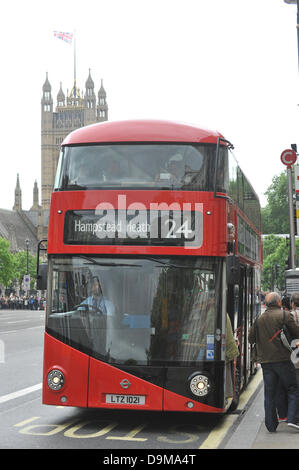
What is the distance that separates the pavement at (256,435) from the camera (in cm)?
780

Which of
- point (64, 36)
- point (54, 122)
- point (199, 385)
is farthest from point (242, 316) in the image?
point (54, 122)

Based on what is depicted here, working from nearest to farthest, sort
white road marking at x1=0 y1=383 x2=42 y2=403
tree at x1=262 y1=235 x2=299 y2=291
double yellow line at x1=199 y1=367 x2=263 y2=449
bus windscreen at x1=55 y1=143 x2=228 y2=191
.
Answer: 1. double yellow line at x1=199 y1=367 x2=263 y2=449
2. bus windscreen at x1=55 y1=143 x2=228 y2=191
3. white road marking at x1=0 y1=383 x2=42 y2=403
4. tree at x1=262 y1=235 x2=299 y2=291

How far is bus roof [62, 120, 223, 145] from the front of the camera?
30.9 ft

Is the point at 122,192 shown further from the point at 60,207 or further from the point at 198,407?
the point at 198,407

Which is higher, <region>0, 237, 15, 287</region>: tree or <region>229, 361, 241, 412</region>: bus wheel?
<region>0, 237, 15, 287</region>: tree

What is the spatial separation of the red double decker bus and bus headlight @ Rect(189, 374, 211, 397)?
0.01 metres

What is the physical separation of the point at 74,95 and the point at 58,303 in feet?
515

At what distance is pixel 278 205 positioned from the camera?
10131cm

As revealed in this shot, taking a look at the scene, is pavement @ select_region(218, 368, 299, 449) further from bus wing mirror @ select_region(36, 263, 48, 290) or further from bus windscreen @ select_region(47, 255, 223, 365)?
bus wing mirror @ select_region(36, 263, 48, 290)

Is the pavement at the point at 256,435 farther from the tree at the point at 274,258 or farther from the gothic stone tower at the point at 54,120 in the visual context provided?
the gothic stone tower at the point at 54,120

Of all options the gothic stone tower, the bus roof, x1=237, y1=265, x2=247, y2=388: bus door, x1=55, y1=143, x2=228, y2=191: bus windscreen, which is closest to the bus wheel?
x1=237, y1=265, x2=247, y2=388: bus door

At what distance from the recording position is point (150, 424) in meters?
9.52
